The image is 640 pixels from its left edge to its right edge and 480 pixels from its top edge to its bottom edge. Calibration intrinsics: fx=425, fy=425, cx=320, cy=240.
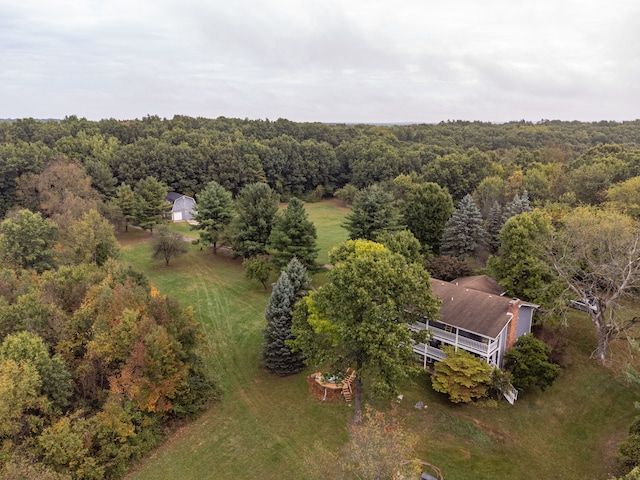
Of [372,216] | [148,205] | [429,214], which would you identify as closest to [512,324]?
[372,216]

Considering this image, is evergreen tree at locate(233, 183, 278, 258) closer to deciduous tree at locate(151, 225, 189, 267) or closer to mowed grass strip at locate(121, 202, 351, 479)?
deciduous tree at locate(151, 225, 189, 267)

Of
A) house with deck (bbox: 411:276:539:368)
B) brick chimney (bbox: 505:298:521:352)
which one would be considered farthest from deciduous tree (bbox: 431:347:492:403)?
brick chimney (bbox: 505:298:521:352)

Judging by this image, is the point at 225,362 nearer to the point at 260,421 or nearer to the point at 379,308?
the point at 260,421

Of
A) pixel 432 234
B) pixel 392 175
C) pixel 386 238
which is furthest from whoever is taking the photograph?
pixel 392 175

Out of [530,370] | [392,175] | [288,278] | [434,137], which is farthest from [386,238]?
[434,137]

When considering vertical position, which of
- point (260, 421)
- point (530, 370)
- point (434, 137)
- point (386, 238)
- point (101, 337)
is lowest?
point (260, 421)

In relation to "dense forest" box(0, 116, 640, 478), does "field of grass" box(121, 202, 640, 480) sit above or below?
below

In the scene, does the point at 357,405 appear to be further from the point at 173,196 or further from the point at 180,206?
the point at 173,196
